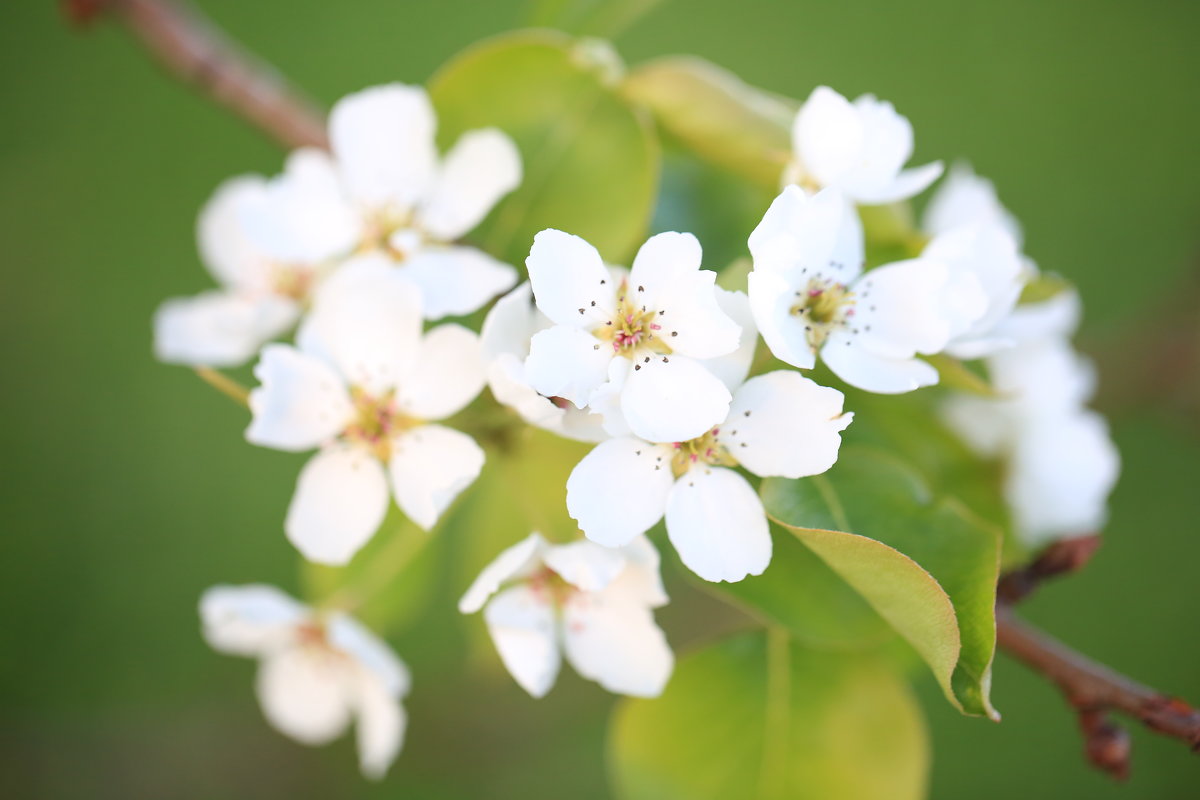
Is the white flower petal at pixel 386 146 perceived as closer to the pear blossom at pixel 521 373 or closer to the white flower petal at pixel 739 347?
the pear blossom at pixel 521 373

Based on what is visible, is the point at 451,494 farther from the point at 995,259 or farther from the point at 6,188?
the point at 6,188

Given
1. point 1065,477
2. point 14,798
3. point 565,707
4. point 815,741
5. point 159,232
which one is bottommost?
point 14,798

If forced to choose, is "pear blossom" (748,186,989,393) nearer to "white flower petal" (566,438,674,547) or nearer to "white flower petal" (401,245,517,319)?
"white flower petal" (566,438,674,547)

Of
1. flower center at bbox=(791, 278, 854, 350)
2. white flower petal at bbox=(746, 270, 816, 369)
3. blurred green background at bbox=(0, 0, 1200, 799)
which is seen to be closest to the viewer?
white flower petal at bbox=(746, 270, 816, 369)

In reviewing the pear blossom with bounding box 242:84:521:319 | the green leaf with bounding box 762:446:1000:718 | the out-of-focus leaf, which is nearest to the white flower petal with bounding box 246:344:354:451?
the pear blossom with bounding box 242:84:521:319

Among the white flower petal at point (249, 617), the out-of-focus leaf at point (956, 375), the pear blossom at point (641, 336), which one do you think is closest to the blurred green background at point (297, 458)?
the white flower petal at point (249, 617)

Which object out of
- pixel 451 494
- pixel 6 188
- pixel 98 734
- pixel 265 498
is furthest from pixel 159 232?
pixel 451 494
